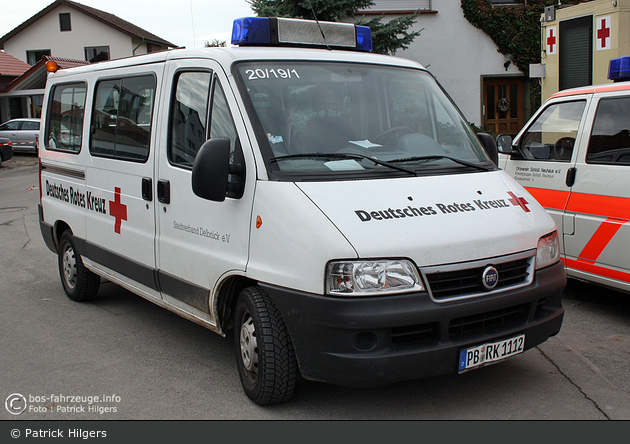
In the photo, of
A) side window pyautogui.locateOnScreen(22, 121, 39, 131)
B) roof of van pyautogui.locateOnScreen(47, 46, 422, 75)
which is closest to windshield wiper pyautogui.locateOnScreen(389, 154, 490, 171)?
roof of van pyautogui.locateOnScreen(47, 46, 422, 75)

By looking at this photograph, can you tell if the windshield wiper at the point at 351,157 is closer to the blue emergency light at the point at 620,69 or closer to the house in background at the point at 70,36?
the blue emergency light at the point at 620,69

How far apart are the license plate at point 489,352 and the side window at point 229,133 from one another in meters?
1.61

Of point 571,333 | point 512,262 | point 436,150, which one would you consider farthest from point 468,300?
point 571,333

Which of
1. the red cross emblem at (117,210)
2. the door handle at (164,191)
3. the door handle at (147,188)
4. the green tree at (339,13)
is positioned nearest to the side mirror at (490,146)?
the door handle at (164,191)

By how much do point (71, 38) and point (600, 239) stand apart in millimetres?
46383

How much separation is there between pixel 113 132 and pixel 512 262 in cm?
351

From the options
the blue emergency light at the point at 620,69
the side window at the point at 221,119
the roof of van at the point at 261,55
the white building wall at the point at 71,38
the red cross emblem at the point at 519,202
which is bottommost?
the red cross emblem at the point at 519,202

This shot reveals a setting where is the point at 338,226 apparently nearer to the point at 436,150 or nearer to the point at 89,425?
the point at 436,150

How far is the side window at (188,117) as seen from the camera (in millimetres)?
4406

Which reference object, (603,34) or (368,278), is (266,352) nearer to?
(368,278)

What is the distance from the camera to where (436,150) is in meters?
4.39

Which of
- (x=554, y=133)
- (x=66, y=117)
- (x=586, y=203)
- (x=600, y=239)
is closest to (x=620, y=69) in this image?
(x=554, y=133)

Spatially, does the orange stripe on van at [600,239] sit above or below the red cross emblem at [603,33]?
below

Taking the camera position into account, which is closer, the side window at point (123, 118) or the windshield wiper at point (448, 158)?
the windshield wiper at point (448, 158)
